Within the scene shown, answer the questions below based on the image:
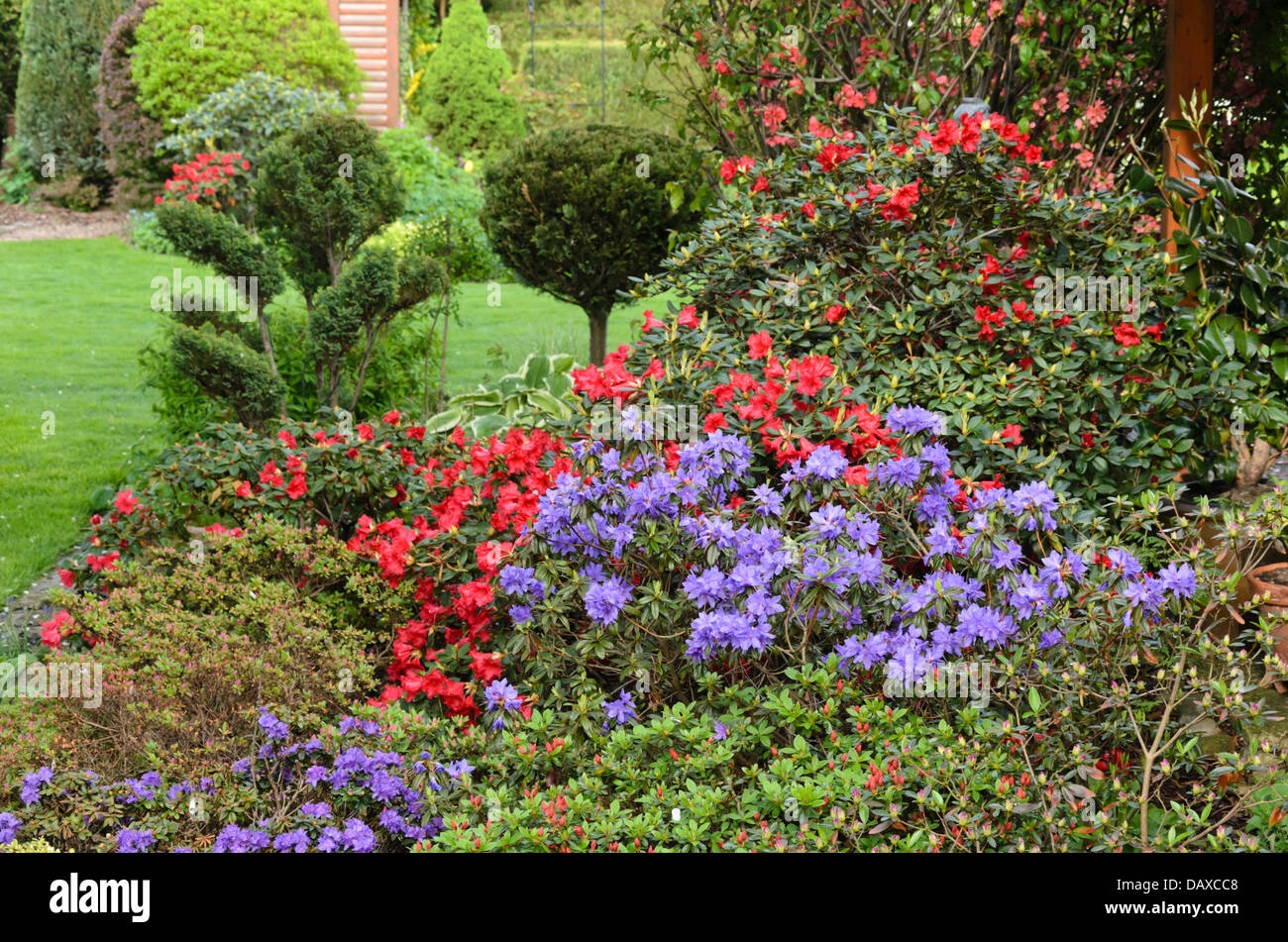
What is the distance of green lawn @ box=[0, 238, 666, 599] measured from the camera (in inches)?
219

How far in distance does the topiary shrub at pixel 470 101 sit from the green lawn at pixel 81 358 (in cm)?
412

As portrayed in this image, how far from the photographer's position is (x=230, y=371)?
15.4ft

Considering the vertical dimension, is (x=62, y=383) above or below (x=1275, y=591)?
below

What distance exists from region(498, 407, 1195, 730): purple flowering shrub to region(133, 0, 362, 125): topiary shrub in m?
10.6

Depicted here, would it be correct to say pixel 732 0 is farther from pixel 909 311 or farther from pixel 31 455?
pixel 31 455

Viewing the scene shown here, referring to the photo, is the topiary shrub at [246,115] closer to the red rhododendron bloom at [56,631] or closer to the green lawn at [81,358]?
the green lawn at [81,358]

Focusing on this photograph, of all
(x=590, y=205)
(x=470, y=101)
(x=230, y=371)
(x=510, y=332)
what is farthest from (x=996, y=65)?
(x=470, y=101)

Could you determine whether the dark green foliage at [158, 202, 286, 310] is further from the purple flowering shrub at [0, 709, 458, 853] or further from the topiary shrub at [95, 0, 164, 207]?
the topiary shrub at [95, 0, 164, 207]

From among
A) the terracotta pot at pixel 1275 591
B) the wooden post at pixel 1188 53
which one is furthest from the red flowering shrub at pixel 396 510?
the wooden post at pixel 1188 53

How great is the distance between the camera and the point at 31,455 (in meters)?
6.27

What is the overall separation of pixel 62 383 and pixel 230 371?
3.85 metres

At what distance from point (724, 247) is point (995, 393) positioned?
105 cm

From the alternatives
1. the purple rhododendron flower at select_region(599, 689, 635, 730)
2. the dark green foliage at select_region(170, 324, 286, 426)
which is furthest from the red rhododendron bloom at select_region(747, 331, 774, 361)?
the dark green foliage at select_region(170, 324, 286, 426)

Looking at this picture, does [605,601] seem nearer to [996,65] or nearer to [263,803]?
[263,803]
